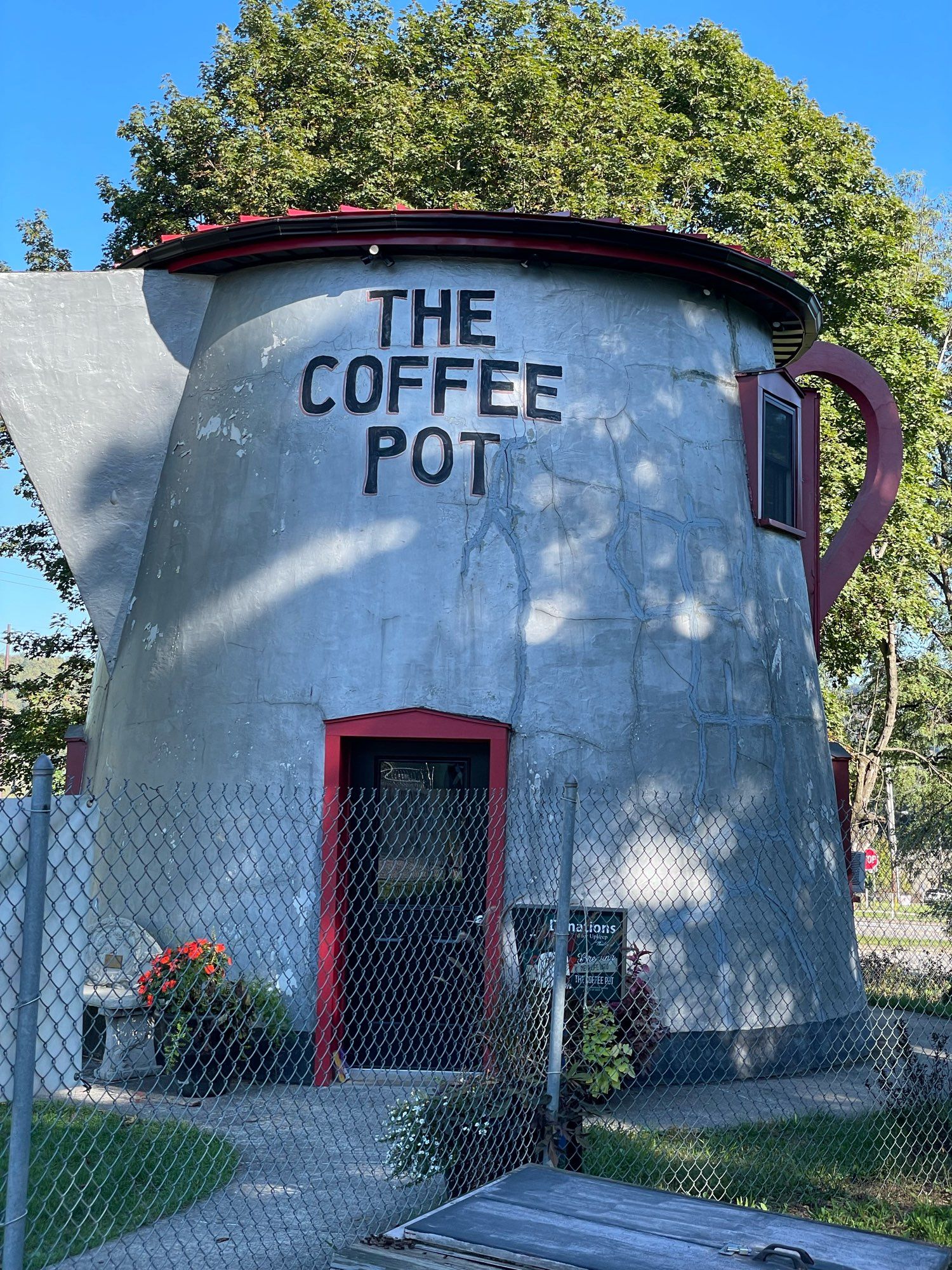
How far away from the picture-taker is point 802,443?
38.0ft

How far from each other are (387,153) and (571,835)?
648 inches

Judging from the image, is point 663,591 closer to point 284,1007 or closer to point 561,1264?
point 284,1007

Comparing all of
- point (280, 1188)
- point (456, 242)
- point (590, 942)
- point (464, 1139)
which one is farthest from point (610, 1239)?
point (456, 242)

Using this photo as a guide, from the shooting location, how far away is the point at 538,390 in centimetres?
961

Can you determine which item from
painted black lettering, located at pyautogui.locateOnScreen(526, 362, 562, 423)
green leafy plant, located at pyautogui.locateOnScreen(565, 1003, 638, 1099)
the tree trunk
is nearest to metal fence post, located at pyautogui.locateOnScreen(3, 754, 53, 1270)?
green leafy plant, located at pyautogui.locateOnScreen(565, 1003, 638, 1099)

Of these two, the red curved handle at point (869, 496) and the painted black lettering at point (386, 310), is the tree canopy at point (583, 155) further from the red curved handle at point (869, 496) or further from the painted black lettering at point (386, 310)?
the painted black lettering at point (386, 310)

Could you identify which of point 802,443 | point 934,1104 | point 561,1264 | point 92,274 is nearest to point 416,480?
point 92,274

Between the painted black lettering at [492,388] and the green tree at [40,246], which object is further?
the green tree at [40,246]

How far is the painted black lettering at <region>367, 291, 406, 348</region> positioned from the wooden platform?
6694 millimetres

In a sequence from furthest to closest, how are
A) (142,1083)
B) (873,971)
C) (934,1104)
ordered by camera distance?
(873,971) → (142,1083) → (934,1104)

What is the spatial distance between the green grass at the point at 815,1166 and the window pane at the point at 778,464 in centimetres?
518

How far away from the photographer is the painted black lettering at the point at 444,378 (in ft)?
31.0

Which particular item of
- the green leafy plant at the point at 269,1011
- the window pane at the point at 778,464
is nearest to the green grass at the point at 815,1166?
the green leafy plant at the point at 269,1011

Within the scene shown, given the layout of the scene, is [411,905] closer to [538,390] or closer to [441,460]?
[441,460]
